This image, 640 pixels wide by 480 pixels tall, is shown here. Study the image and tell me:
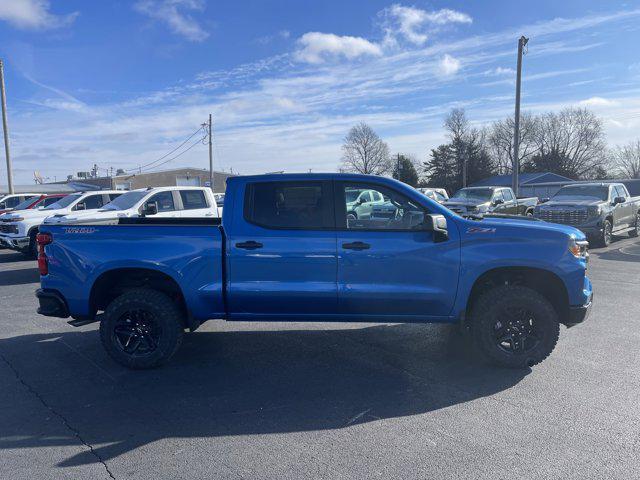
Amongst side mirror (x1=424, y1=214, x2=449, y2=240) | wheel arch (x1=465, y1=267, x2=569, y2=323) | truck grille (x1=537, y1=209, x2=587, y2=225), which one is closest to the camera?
side mirror (x1=424, y1=214, x2=449, y2=240)

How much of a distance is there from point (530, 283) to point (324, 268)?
7.03ft

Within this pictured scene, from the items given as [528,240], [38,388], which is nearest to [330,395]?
[528,240]

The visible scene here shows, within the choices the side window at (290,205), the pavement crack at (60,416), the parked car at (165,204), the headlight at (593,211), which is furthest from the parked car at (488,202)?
the pavement crack at (60,416)

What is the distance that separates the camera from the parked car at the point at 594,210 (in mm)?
13812

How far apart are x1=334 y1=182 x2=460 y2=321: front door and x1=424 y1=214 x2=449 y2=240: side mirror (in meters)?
0.06

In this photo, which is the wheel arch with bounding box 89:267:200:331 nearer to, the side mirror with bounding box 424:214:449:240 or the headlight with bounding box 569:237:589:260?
the side mirror with bounding box 424:214:449:240

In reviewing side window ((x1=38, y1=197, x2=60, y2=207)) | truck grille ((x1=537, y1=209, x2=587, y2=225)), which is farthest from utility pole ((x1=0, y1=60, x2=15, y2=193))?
truck grille ((x1=537, y1=209, x2=587, y2=225))

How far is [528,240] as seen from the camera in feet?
15.5

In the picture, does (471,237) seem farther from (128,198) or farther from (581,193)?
(581,193)

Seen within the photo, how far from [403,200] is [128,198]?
9.17m

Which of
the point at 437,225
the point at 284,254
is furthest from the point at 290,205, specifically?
the point at 437,225

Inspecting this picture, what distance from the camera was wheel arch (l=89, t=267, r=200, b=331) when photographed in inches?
198

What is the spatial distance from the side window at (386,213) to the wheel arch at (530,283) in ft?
2.88

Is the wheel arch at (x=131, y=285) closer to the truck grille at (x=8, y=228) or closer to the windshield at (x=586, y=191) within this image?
the truck grille at (x=8, y=228)
